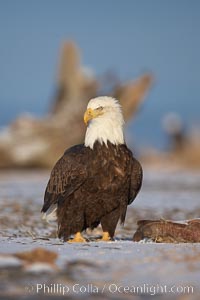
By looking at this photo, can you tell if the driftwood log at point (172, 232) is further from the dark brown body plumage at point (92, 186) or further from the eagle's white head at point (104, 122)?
the eagle's white head at point (104, 122)

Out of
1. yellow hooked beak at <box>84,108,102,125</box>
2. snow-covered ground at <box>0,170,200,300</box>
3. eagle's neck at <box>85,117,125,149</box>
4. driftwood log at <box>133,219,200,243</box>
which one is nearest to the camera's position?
snow-covered ground at <box>0,170,200,300</box>

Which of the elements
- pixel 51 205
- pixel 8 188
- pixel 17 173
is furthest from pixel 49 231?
pixel 17 173

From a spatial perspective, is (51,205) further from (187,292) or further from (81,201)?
(187,292)

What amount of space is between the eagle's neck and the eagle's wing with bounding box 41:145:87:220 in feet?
0.48

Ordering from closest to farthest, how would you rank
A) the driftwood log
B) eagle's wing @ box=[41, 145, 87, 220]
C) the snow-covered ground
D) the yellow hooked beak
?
the snow-covered ground < the driftwood log < eagle's wing @ box=[41, 145, 87, 220] < the yellow hooked beak

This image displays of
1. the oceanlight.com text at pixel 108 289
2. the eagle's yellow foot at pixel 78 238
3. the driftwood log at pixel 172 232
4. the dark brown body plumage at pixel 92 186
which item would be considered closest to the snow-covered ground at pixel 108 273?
the oceanlight.com text at pixel 108 289

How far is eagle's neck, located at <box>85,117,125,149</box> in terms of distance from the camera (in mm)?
8414

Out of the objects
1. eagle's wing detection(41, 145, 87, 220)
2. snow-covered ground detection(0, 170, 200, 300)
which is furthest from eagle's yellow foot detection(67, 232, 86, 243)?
snow-covered ground detection(0, 170, 200, 300)

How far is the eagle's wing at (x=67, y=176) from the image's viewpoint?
8188mm

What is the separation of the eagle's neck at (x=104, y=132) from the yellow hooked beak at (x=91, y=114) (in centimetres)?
6

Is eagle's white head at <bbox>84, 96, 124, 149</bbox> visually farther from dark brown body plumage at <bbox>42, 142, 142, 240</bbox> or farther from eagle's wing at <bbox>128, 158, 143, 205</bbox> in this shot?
eagle's wing at <bbox>128, 158, 143, 205</bbox>

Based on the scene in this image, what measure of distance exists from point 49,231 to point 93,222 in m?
1.33

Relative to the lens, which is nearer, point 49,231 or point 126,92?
point 49,231

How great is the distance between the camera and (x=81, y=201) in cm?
832
